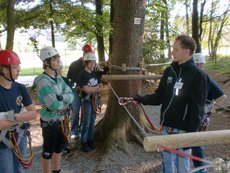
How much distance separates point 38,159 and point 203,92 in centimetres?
337

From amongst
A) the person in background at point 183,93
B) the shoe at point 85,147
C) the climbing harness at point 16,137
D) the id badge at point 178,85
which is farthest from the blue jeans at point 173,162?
the shoe at point 85,147

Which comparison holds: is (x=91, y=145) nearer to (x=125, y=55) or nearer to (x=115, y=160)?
(x=115, y=160)


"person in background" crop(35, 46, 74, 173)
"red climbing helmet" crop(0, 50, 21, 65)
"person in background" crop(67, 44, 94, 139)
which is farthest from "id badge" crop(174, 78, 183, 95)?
"person in background" crop(67, 44, 94, 139)

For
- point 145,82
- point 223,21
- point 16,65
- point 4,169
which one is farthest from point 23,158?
point 223,21

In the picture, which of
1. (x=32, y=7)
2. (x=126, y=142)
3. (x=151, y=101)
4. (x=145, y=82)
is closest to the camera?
(x=151, y=101)

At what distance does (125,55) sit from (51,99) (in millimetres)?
1750

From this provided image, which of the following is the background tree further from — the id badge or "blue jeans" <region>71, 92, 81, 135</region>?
the id badge

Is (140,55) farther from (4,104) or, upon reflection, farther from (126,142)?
(4,104)

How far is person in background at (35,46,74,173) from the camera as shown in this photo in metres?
3.89

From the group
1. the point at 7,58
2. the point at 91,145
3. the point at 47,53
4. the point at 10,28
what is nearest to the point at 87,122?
the point at 91,145

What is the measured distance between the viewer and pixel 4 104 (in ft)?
10.2

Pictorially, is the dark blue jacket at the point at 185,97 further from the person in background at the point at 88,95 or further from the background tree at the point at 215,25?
the background tree at the point at 215,25

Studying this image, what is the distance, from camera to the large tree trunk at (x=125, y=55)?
16.9 ft

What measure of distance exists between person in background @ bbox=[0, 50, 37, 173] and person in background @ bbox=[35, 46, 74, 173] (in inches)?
22.6
